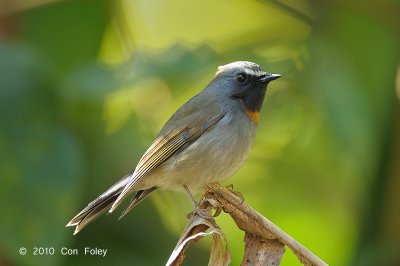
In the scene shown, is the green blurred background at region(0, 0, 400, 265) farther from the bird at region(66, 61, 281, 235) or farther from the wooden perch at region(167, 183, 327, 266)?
the wooden perch at region(167, 183, 327, 266)

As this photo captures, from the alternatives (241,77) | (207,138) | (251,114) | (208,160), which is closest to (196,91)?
(241,77)

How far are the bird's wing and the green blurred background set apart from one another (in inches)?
5.2

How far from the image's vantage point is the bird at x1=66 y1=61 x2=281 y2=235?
4.14m

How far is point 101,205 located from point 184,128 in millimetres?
729

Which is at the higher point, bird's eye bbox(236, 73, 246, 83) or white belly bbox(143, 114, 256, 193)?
bird's eye bbox(236, 73, 246, 83)

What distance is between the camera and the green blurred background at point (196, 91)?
13.4 feet

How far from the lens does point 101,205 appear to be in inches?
150

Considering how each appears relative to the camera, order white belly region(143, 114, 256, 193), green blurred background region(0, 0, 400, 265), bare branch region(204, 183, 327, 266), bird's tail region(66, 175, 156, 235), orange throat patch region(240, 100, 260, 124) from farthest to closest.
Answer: orange throat patch region(240, 100, 260, 124)
white belly region(143, 114, 256, 193)
green blurred background region(0, 0, 400, 265)
bird's tail region(66, 175, 156, 235)
bare branch region(204, 183, 327, 266)

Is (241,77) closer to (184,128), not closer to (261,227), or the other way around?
(184,128)

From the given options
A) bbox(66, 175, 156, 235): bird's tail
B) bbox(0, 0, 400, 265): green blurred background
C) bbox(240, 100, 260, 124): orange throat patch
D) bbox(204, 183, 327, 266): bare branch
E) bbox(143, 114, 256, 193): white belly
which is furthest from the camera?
bbox(240, 100, 260, 124): orange throat patch

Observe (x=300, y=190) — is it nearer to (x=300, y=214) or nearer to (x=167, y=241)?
(x=300, y=214)

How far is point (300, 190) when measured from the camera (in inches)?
197

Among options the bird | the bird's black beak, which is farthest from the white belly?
the bird's black beak

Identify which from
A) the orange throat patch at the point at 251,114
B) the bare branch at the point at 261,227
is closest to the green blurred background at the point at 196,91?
the orange throat patch at the point at 251,114
